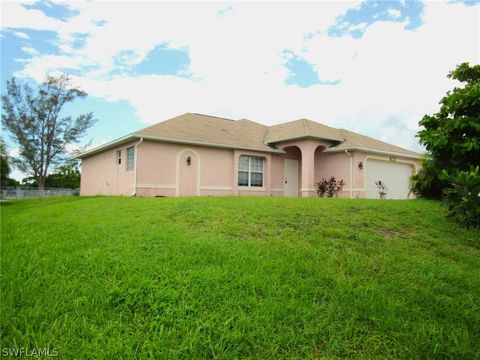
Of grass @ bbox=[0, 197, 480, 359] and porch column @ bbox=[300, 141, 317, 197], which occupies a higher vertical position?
porch column @ bbox=[300, 141, 317, 197]

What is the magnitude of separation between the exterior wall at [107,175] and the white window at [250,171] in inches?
214

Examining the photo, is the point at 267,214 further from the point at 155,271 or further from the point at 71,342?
the point at 71,342

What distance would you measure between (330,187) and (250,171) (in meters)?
4.24

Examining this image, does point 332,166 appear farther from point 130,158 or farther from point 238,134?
point 130,158

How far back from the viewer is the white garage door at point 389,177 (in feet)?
53.5

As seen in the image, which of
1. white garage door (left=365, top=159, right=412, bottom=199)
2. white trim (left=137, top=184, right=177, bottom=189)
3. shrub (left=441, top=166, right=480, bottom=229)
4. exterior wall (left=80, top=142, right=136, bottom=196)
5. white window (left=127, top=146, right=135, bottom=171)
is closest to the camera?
shrub (left=441, top=166, right=480, bottom=229)

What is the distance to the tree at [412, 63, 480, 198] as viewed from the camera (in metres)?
6.87

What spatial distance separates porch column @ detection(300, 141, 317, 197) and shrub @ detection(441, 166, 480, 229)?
931 centimetres

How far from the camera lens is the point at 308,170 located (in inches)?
627

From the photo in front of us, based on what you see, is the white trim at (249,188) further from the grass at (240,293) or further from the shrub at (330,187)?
the grass at (240,293)

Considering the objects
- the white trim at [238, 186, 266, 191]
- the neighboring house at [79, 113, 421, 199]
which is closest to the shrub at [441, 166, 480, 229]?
the neighboring house at [79, 113, 421, 199]

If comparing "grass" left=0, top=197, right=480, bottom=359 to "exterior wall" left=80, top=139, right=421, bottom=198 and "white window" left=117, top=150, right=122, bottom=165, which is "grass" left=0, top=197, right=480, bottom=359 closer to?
"exterior wall" left=80, top=139, right=421, bottom=198

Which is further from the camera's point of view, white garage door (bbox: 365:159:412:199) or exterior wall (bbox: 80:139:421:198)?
white garage door (bbox: 365:159:412:199)

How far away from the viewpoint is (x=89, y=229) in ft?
18.5
